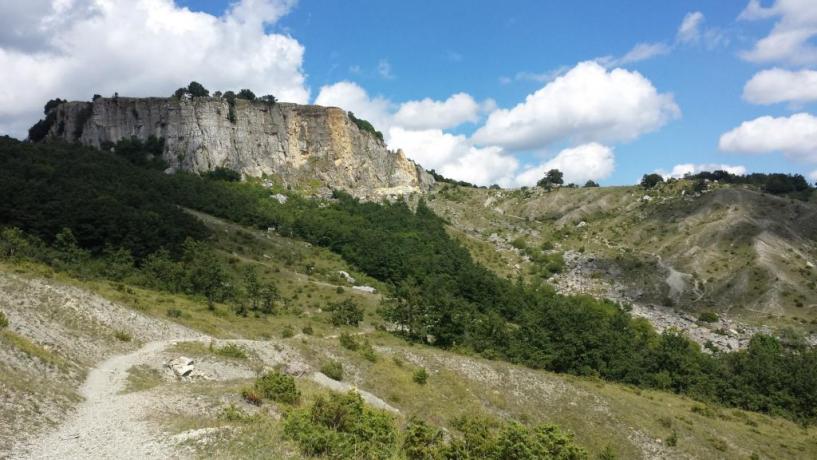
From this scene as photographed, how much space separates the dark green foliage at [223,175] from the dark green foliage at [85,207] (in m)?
35.8

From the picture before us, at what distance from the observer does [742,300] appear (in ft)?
335

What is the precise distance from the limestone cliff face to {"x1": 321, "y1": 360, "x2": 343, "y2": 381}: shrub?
108735 mm

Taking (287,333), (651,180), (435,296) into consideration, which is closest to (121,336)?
(287,333)

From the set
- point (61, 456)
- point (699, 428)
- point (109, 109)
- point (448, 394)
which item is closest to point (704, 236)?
point (699, 428)

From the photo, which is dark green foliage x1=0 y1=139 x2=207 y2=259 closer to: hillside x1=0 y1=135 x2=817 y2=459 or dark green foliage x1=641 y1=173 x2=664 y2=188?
hillside x1=0 y1=135 x2=817 y2=459

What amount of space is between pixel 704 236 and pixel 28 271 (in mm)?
126911

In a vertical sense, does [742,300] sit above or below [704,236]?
below

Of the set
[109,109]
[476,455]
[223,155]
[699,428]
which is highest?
[109,109]

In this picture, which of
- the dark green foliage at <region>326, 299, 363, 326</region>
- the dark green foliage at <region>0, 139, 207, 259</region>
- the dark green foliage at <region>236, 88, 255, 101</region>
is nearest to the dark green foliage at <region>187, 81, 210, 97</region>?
the dark green foliage at <region>236, 88, 255, 101</region>

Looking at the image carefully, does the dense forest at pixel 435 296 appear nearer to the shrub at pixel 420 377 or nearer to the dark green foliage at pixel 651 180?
the shrub at pixel 420 377

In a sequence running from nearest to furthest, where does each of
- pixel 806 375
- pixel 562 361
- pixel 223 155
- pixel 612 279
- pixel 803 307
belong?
pixel 562 361
pixel 806 375
pixel 803 307
pixel 612 279
pixel 223 155

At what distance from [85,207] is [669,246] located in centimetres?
11630

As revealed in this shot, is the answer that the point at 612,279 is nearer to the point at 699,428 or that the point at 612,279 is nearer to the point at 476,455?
the point at 699,428

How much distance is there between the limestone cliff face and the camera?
135 m
